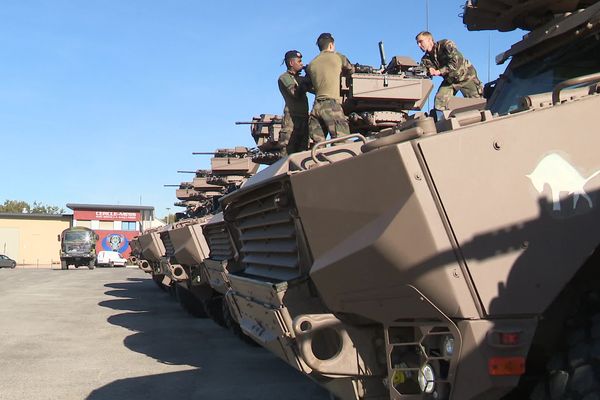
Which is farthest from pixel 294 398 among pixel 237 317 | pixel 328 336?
pixel 328 336

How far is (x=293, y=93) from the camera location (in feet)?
20.3

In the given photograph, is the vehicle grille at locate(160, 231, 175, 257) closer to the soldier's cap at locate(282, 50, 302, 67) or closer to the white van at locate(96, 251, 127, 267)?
the soldier's cap at locate(282, 50, 302, 67)

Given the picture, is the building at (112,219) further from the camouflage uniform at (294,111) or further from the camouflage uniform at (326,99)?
the camouflage uniform at (326,99)

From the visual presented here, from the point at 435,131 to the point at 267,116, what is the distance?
10.6 meters

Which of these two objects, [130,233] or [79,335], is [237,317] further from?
[130,233]

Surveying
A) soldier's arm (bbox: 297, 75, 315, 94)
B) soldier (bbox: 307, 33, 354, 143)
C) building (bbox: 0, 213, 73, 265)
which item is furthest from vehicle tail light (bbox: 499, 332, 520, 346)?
building (bbox: 0, 213, 73, 265)

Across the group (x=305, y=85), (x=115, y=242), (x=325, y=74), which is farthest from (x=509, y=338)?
(x=115, y=242)

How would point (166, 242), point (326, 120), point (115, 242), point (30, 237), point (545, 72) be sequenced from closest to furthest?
point (545, 72)
point (326, 120)
point (166, 242)
point (115, 242)
point (30, 237)

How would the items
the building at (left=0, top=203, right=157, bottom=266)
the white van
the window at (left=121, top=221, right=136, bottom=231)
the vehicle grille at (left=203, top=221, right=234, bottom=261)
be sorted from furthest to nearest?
the window at (left=121, top=221, right=136, bottom=231), the building at (left=0, top=203, right=157, bottom=266), the white van, the vehicle grille at (left=203, top=221, right=234, bottom=261)

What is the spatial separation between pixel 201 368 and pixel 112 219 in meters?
48.5

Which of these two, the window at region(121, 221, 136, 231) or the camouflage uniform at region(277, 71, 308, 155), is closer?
the camouflage uniform at region(277, 71, 308, 155)

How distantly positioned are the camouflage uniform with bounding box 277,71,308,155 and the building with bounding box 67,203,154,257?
4584 centimetres

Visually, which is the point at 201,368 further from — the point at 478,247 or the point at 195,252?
the point at 478,247

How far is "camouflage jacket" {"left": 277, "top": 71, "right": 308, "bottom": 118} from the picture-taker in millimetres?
6160
